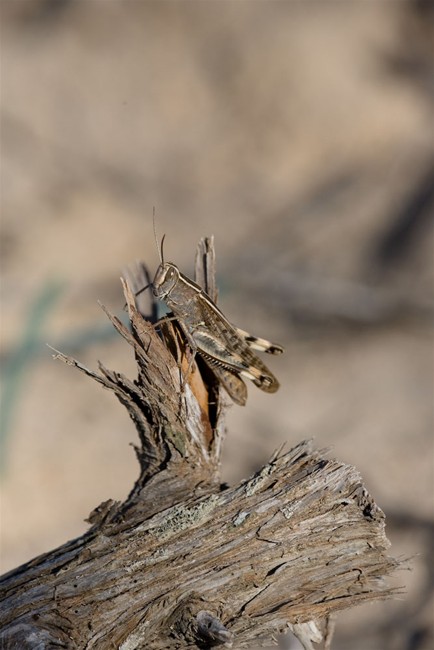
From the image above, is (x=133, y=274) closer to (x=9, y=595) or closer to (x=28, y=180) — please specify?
(x=9, y=595)

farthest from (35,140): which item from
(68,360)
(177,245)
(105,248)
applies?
(68,360)

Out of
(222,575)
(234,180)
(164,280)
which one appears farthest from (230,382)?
(234,180)

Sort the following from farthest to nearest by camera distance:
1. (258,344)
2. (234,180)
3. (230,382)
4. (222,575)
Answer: (234,180), (258,344), (230,382), (222,575)

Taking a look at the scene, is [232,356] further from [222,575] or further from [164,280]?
[222,575]

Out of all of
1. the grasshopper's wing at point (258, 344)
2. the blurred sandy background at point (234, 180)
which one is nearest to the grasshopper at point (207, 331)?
the grasshopper's wing at point (258, 344)

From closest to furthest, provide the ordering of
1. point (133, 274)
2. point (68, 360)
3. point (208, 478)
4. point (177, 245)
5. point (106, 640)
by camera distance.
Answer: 1. point (106, 640)
2. point (68, 360)
3. point (208, 478)
4. point (133, 274)
5. point (177, 245)

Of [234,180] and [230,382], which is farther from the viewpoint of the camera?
[234,180]

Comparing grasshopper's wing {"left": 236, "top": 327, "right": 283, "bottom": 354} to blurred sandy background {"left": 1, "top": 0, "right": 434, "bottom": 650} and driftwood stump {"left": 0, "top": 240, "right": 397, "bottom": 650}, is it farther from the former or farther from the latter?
blurred sandy background {"left": 1, "top": 0, "right": 434, "bottom": 650}
